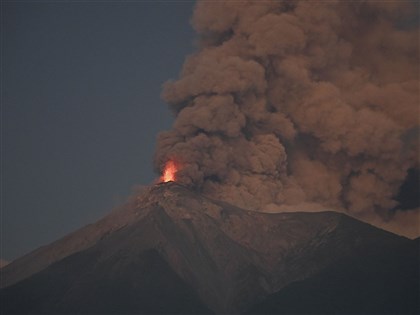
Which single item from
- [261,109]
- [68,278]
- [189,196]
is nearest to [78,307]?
[68,278]

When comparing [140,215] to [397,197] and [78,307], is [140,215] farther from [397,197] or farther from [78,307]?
[397,197]

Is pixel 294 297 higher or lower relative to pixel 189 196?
lower

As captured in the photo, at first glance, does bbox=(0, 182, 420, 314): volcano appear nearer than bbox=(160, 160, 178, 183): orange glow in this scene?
Yes

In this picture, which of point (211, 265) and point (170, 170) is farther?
point (211, 265)

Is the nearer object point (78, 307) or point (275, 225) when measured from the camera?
point (78, 307)

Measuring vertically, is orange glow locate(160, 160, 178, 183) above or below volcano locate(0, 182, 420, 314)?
above

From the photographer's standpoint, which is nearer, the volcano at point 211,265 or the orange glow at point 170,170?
the volcano at point 211,265

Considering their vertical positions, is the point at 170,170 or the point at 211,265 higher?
the point at 170,170

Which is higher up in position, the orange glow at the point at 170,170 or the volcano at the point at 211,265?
the orange glow at the point at 170,170
